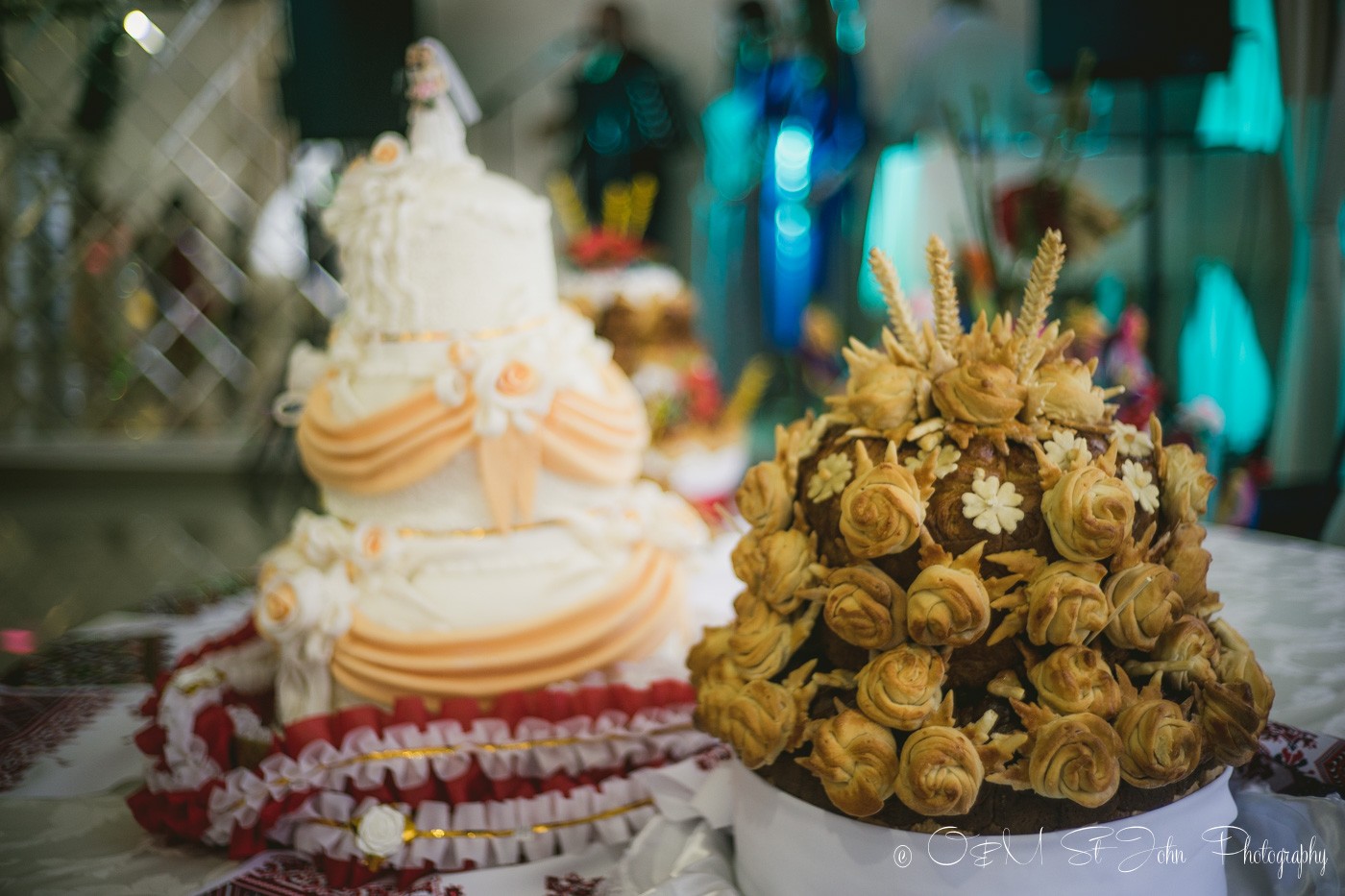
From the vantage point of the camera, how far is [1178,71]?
3439mm

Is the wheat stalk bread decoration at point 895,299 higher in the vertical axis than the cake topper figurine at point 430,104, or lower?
lower

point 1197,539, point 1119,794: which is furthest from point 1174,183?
point 1119,794

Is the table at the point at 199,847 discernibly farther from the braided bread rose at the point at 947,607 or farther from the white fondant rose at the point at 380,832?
the braided bread rose at the point at 947,607

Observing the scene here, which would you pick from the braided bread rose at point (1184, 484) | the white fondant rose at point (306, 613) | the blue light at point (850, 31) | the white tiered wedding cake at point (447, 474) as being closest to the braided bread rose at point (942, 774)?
the braided bread rose at point (1184, 484)

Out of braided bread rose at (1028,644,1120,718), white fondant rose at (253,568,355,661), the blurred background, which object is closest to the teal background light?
the blurred background

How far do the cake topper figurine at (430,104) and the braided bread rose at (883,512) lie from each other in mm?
1370

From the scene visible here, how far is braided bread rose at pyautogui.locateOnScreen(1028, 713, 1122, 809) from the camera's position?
1352mm

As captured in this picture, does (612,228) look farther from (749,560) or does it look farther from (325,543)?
(749,560)

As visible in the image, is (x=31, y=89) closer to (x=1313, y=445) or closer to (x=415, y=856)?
(x=415, y=856)

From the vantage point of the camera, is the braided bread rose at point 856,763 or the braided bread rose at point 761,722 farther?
the braided bread rose at point 761,722

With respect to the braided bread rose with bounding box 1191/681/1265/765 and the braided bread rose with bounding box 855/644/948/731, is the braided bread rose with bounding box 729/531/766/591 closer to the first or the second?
the braided bread rose with bounding box 855/644/948/731

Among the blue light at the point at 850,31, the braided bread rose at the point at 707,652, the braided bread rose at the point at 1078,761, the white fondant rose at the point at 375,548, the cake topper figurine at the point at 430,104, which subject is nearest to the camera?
the braided bread rose at the point at 1078,761

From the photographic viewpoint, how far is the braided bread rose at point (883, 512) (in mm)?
1420

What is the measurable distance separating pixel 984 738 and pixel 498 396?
119cm
